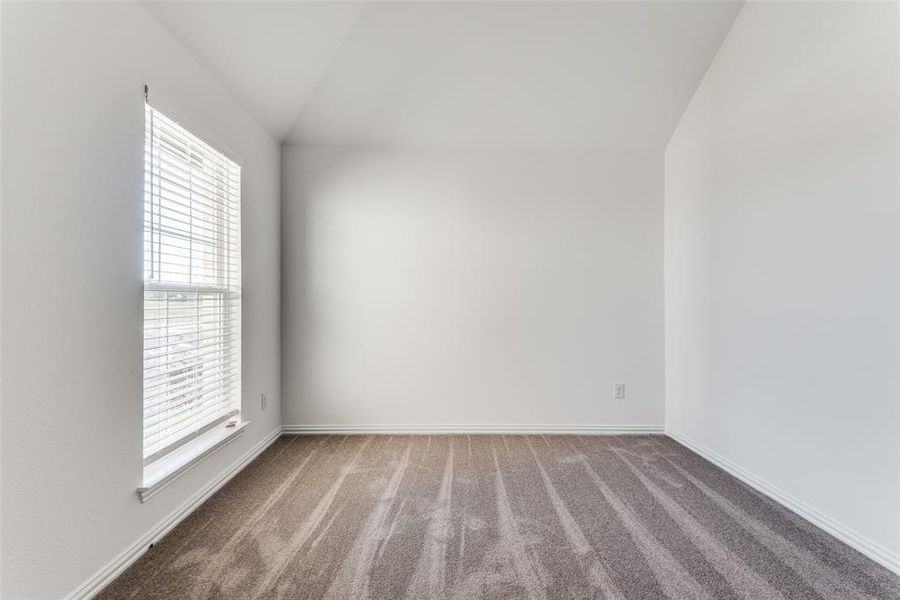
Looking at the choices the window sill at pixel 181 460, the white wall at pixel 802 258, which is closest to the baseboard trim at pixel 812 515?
the white wall at pixel 802 258

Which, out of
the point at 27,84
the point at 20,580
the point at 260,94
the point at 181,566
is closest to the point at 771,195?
the point at 260,94

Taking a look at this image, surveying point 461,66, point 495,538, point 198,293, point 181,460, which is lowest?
point 495,538

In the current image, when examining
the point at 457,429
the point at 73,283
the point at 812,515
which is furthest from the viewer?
the point at 457,429

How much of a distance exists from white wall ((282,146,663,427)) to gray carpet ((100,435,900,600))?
0.55 metres

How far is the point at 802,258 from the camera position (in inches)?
73.4

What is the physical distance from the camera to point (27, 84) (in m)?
1.15

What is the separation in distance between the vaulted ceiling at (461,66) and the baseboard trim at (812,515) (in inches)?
88.8

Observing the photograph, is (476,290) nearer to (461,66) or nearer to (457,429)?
(457,429)

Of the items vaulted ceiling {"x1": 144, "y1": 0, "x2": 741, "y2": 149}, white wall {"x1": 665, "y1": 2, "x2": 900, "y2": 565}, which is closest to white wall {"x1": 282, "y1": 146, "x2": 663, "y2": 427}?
vaulted ceiling {"x1": 144, "y1": 0, "x2": 741, "y2": 149}

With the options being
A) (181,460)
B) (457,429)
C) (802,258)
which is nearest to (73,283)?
(181,460)

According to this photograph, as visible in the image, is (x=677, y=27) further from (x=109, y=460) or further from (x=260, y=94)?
(x=109, y=460)

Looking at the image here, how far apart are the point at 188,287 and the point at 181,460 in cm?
82

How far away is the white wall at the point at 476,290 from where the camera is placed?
2936 mm

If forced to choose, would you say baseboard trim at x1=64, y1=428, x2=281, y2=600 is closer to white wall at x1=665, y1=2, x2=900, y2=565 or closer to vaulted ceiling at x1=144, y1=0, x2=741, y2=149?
vaulted ceiling at x1=144, y1=0, x2=741, y2=149
